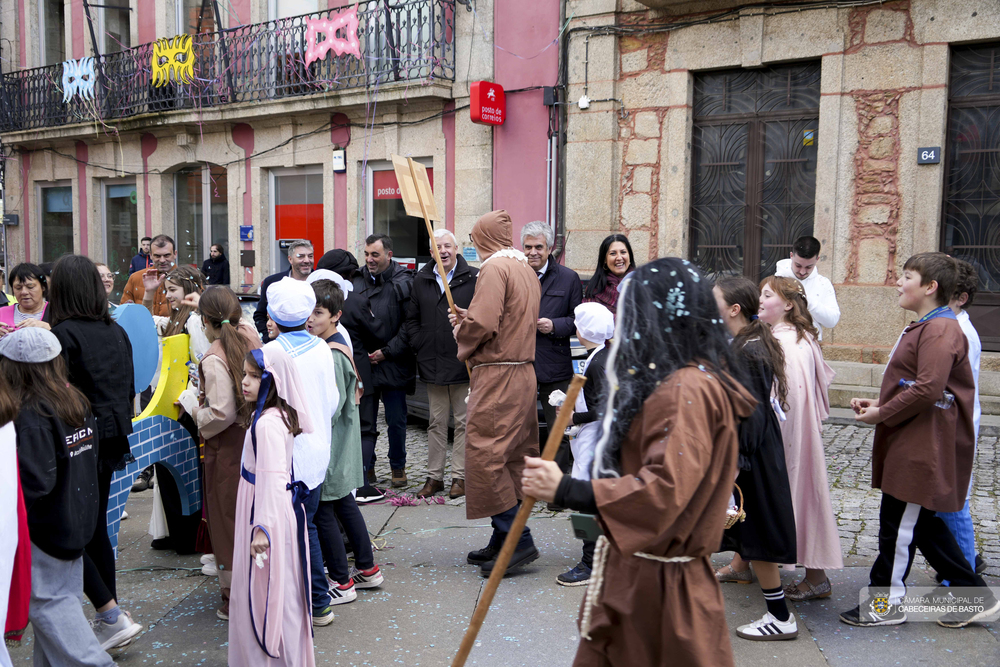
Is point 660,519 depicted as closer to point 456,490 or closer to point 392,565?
point 392,565

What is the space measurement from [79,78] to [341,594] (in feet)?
51.0

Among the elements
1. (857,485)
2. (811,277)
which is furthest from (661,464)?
(857,485)

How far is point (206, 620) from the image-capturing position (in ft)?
13.5

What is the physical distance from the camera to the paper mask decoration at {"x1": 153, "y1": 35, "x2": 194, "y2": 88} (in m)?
14.7

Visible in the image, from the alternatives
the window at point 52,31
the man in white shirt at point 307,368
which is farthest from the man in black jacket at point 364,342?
the window at point 52,31

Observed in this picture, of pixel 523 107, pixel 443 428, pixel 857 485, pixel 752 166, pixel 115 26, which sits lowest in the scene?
pixel 857 485

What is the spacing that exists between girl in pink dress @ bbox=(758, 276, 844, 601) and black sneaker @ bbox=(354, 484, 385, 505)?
118 inches

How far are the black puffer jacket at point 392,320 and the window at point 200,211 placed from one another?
958 centimetres

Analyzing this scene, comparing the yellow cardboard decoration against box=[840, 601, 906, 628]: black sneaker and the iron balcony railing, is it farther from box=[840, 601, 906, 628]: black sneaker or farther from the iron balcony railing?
the iron balcony railing

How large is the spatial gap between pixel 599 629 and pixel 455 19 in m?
11.1

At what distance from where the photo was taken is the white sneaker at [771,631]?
3811 mm

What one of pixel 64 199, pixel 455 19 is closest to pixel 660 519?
pixel 455 19

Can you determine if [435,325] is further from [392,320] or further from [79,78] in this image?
[79,78]

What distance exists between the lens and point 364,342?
20.8ft
